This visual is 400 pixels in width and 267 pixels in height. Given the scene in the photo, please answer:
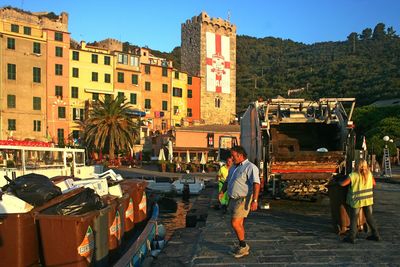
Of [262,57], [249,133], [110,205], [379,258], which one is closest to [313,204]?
[249,133]

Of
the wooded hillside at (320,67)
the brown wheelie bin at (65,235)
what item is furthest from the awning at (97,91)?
the brown wheelie bin at (65,235)

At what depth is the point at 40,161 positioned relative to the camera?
16.3m

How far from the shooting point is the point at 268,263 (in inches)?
270

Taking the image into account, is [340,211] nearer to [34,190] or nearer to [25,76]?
[34,190]

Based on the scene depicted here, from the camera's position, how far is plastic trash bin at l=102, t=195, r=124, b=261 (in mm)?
7680

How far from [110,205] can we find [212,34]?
2987 inches

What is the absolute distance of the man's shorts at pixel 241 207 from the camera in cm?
717

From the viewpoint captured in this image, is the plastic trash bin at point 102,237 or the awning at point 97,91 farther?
the awning at point 97,91

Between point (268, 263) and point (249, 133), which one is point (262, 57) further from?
point (268, 263)

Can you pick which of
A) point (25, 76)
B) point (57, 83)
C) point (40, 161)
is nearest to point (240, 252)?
point (40, 161)

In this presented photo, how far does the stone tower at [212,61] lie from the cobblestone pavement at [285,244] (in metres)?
65.7

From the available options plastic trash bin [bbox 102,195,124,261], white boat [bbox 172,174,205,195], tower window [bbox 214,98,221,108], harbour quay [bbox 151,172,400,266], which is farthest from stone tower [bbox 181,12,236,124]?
plastic trash bin [bbox 102,195,124,261]

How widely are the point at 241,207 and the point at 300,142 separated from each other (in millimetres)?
8818

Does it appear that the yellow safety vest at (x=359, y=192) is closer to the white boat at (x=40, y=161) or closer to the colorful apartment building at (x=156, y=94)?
the white boat at (x=40, y=161)
